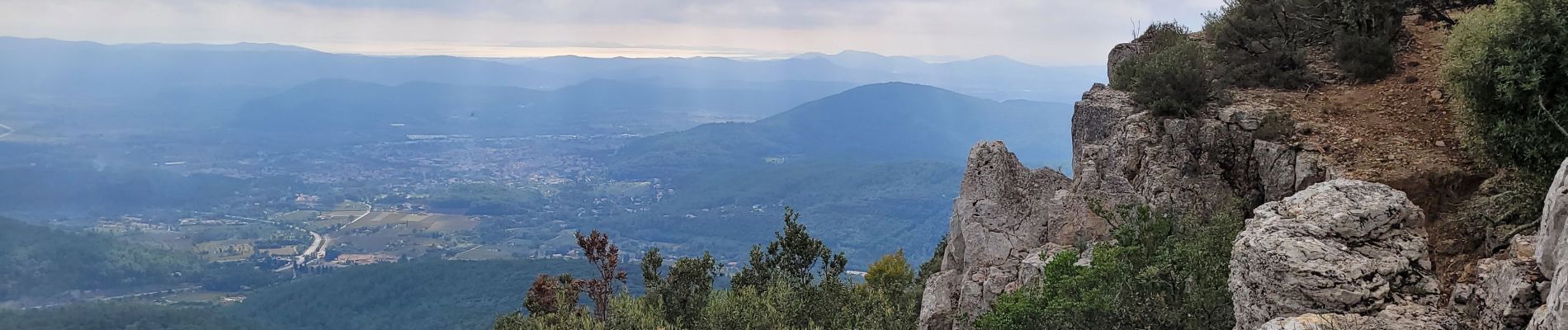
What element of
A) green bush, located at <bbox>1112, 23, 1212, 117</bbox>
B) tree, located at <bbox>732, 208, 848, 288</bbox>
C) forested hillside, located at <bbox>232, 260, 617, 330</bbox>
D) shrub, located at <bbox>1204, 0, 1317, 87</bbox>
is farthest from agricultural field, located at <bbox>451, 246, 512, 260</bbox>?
green bush, located at <bbox>1112, 23, 1212, 117</bbox>

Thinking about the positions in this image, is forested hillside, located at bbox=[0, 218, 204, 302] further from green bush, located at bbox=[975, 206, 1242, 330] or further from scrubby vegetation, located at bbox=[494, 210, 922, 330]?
green bush, located at bbox=[975, 206, 1242, 330]

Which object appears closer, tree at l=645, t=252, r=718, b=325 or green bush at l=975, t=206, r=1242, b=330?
green bush at l=975, t=206, r=1242, b=330

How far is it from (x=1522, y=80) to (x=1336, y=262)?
4.00m

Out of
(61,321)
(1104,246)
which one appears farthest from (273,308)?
(1104,246)

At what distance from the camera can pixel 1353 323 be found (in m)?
9.02

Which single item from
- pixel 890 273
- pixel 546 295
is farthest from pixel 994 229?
pixel 890 273

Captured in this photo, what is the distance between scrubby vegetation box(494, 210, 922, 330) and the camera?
2284 cm

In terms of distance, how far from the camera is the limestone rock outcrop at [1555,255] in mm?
6973

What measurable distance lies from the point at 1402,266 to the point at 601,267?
16.7 meters

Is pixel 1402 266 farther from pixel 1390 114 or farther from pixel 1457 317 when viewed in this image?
pixel 1390 114

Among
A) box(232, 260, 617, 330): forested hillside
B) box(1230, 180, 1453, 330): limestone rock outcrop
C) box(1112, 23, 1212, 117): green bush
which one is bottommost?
box(232, 260, 617, 330): forested hillside

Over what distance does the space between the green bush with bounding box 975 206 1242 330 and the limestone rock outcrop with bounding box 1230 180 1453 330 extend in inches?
77.5

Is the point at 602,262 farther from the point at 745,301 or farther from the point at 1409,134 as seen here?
the point at 1409,134

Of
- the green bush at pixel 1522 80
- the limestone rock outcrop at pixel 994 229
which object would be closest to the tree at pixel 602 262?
the limestone rock outcrop at pixel 994 229
